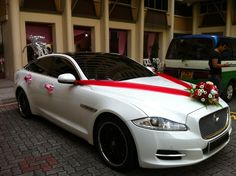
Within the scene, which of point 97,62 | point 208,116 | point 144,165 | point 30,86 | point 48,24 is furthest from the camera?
point 48,24

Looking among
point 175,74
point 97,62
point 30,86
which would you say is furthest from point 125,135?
point 175,74

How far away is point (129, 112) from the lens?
3.14 meters

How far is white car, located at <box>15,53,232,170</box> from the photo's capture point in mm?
2990

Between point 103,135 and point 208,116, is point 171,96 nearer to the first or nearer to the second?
point 208,116

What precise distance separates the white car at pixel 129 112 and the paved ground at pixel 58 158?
11.0 inches

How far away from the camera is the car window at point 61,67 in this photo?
4.31m

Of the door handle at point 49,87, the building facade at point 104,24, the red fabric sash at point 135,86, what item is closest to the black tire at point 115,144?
the red fabric sash at point 135,86

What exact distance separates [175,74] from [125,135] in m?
4.69

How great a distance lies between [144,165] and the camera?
3.05 metres

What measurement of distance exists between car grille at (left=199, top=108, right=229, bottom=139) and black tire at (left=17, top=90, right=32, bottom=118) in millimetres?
3790

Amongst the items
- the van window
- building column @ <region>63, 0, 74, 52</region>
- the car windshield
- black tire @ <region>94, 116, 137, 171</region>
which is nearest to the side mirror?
the car windshield

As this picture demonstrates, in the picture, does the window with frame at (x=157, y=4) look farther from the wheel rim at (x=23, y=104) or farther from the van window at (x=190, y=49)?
the wheel rim at (x=23, y=104)

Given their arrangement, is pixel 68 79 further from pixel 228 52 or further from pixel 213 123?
pixel 228 52

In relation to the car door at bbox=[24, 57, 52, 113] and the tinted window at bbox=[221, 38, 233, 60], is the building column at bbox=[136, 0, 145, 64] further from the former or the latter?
the car door at bbox=[24, 57, 52, 113]
